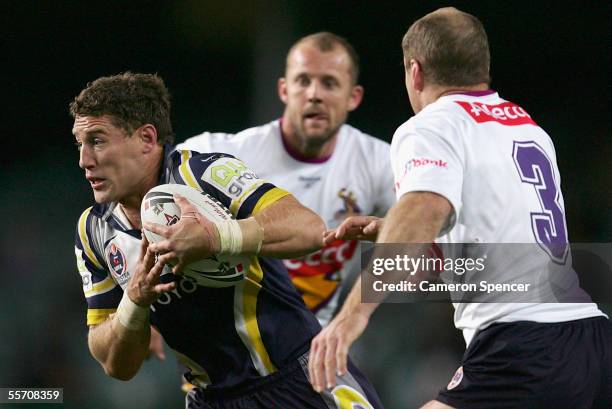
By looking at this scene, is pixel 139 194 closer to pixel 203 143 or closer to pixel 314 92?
pixel 203 143

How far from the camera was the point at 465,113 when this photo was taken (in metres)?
3.56

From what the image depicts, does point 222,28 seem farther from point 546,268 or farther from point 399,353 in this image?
point 546,268

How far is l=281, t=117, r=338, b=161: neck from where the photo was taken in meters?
6.96

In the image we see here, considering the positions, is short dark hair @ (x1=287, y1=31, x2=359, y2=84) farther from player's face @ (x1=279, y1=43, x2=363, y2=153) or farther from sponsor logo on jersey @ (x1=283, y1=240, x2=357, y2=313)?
sponsor logo on jersey @ (x1=283, y1=240, x2=357, y2=313)

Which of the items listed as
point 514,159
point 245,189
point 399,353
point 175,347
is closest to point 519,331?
point 514,159

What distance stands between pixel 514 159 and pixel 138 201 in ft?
5.54

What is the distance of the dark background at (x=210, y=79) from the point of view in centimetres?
938

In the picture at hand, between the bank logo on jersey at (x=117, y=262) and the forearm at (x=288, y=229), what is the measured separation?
0.77m

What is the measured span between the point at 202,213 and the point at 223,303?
0.54 meters

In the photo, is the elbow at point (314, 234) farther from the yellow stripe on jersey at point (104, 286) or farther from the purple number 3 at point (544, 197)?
the yellow stripe on jersey at point (104, 286)

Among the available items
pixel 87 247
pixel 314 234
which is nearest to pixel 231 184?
pixel 314 234

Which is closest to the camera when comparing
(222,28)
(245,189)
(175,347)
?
(245,189)

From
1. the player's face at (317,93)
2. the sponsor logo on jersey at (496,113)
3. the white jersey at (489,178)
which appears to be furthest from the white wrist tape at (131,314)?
the player's face at (317,93)

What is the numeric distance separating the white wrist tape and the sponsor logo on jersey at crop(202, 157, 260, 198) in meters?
0.60
